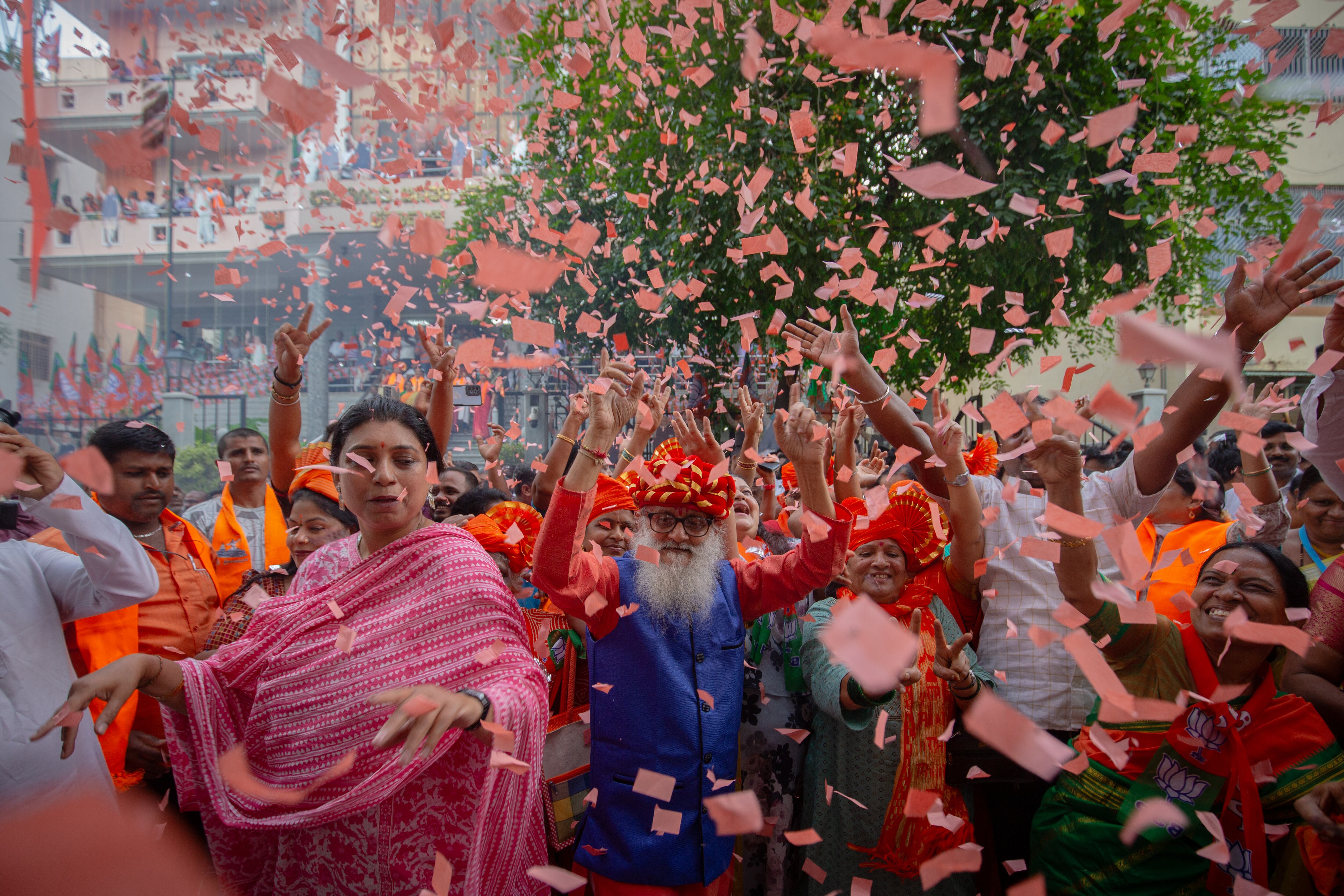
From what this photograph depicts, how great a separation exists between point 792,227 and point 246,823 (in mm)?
6325

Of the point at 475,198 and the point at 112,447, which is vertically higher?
the point at 475,198

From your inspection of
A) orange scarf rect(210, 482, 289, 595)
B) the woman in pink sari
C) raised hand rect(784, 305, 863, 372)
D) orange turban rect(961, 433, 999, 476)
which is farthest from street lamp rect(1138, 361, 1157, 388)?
the woman in pink sari

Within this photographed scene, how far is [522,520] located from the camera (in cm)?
332

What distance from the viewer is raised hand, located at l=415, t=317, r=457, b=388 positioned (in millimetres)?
3338

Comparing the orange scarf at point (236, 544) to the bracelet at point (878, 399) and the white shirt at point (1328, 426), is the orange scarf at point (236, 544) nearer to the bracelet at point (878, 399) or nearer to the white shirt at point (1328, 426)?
the bracelet at point (878, 399)

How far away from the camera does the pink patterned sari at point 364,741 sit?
6.72ft

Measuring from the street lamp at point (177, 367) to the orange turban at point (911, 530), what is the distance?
15.9m

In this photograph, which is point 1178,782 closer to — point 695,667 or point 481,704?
point 695,667

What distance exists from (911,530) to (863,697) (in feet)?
2.35

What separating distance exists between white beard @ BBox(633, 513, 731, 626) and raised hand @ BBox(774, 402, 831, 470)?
426 millimetres

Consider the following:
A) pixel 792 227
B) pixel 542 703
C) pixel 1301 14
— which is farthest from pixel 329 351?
pixel 1301 14

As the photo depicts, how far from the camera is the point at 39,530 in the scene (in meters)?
2.34

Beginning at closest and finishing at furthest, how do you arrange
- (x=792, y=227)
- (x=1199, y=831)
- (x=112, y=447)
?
(x=1199, y=831) → (x=112, y=447) → (x=792, y=227)

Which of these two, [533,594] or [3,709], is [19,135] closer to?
[3,709]
